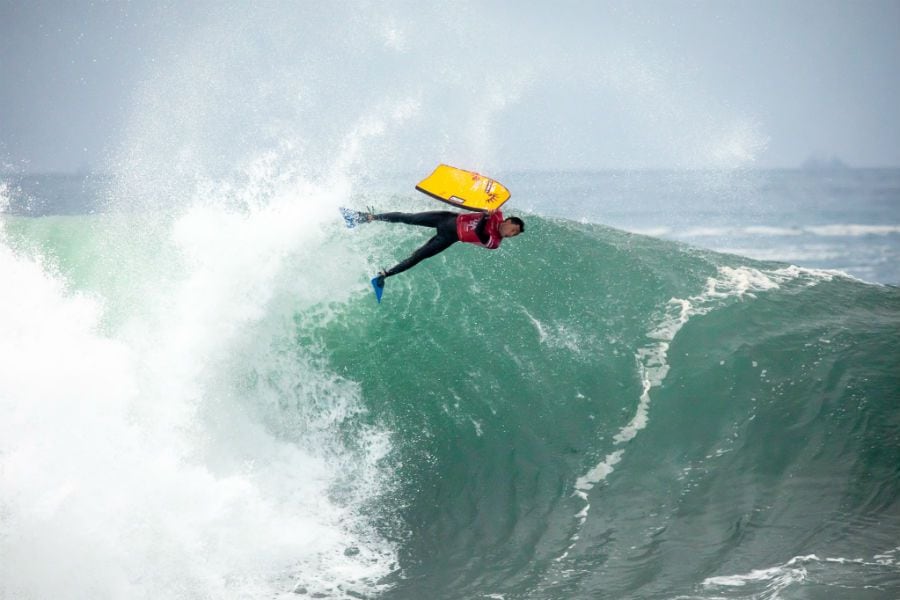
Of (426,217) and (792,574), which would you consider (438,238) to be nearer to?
(426,217)

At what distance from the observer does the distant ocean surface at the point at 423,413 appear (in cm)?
Result: 626

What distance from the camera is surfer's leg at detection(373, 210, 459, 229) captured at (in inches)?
302

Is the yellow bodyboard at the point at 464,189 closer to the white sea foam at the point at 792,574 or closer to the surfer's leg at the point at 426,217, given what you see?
the surfer's leg at the point at 426,217

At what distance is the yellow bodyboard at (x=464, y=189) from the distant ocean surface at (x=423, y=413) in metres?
2.27

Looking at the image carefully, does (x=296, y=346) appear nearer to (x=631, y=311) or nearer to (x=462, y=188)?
(x=462, y=188)

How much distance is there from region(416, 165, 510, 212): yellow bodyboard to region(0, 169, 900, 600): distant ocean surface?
7.43 ft

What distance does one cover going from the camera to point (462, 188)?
26.5 feet

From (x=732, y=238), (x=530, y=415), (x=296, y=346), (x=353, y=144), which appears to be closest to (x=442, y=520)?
(x=530, y=415)

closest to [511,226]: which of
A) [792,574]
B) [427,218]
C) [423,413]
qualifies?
[427,218]

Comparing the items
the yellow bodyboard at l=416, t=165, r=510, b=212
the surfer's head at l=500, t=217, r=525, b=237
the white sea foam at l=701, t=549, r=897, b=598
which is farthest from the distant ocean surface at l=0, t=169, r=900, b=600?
the surfer's head at l=500, t=217, r=525, b=237

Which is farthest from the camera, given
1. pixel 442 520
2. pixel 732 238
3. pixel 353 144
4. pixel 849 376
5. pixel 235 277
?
pixel 732 238

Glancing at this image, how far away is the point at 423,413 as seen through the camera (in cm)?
882

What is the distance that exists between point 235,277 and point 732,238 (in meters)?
28.9

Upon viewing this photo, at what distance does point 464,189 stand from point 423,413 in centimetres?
262
